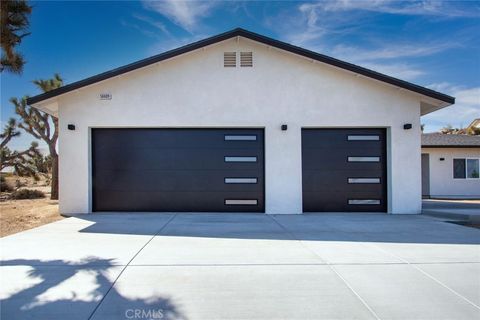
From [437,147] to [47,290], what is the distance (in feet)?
58.9

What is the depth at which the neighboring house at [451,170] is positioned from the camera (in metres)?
15.6

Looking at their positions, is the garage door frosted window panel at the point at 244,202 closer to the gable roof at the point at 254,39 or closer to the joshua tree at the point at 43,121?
the gable roof at the point at 254,39

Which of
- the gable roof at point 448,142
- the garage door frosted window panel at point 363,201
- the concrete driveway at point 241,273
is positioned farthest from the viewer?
the gable roof at point 448,142

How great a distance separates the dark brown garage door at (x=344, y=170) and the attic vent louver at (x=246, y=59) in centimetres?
281

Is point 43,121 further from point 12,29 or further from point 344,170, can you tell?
point 344,170

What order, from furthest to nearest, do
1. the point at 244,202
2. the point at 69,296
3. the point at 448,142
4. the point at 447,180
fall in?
1. the point at 448,142
2. the point at 447,180
3. the point at 244,202
4. the point at 69,296

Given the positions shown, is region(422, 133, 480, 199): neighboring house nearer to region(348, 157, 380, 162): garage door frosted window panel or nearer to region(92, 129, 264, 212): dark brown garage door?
region(348, 157, 380, 162): garage door frosted window panel

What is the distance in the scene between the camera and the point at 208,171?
362 inches

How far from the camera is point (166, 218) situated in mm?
8070

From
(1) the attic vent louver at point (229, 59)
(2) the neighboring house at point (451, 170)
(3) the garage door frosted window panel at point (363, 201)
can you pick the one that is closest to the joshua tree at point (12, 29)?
(1) the attic vent louver at point (229, 59)

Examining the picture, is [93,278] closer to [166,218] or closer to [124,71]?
[166,218]

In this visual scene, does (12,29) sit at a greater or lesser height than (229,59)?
greater

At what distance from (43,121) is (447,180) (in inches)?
900

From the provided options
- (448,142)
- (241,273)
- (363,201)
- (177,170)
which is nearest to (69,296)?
(241,273)
